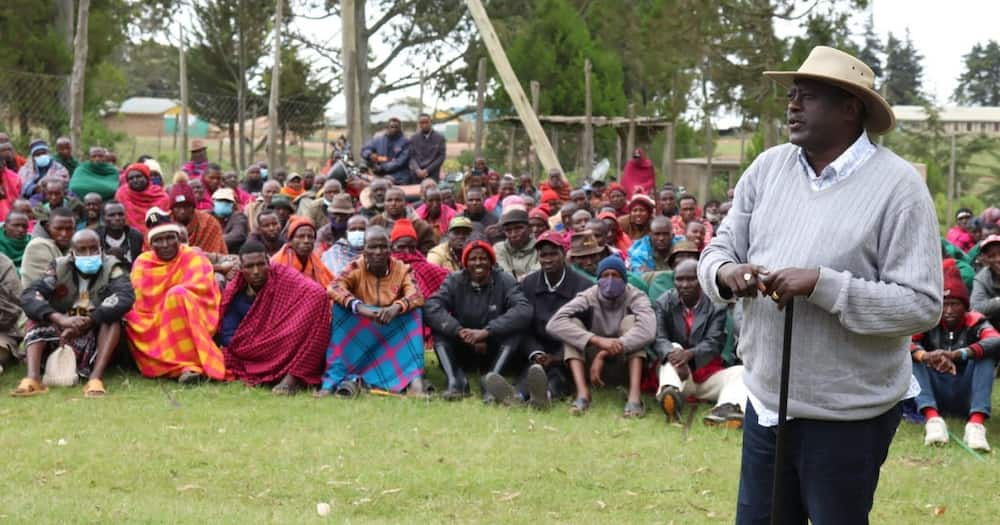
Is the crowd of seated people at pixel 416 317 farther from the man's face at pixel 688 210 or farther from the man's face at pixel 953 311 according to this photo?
the man's face at pixel 688 210

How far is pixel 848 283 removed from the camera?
10.1 feet

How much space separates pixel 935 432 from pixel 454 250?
15.2 feet

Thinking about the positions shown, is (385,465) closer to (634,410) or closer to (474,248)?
(634,410)

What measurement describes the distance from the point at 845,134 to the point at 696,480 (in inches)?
154

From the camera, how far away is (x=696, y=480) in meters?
6.86

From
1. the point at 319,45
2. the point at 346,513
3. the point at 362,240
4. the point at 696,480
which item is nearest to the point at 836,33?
the point at 362,240

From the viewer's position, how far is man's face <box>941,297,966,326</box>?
8.59 meters

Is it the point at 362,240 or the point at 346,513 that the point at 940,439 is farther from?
the point at 362,240

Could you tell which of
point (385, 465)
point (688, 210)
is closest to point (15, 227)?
point (385, 465)

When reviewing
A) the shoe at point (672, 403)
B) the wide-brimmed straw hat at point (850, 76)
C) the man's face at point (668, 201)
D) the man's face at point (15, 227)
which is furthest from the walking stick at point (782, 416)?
the man's face at point (668, 201)

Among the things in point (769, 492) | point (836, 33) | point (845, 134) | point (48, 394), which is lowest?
point (48, 394)

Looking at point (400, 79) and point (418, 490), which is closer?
point (418, 490)

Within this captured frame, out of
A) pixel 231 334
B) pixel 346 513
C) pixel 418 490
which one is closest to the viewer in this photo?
pixel 346 513

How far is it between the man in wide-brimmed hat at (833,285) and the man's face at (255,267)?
6.68m
